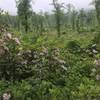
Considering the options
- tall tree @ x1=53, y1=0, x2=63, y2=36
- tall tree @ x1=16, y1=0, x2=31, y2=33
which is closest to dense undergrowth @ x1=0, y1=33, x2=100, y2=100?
tall tree @ x1=16, y1=0, x2=31, y2=33

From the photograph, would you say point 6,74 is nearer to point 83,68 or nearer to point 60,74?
point 60,74

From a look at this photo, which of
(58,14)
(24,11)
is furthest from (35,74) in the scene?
(58,14)

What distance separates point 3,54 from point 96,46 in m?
8.94

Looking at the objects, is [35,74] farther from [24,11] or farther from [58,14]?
[58,14]

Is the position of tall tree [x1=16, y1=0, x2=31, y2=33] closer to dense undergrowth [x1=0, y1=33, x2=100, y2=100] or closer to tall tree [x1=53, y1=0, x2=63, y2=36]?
tall tree [x1=53, y1=0, x2=63, y2=36]

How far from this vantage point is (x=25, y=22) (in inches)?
1857

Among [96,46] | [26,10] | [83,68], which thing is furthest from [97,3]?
[83,68]

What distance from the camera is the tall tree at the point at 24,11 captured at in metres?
47.7

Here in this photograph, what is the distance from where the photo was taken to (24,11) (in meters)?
48.4

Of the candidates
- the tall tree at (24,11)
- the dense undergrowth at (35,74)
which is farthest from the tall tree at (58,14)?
the dense undergrowth at (35,74)

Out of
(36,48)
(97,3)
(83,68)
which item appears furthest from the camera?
(97,3)

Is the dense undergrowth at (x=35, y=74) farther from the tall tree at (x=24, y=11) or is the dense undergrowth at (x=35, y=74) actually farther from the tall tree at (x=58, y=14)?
the tall tree at (x=58, y=14)

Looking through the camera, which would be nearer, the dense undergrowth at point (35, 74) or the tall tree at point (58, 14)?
the dense undergrowth at point (35, 74)

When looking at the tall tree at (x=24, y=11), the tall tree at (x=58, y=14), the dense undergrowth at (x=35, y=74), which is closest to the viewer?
the dense undergrowth at (x=35, y=74)
